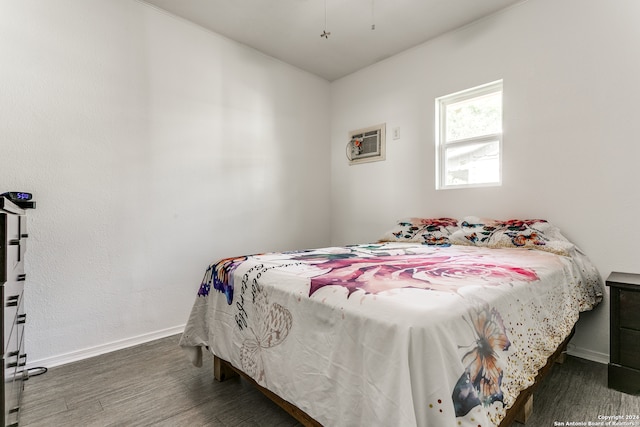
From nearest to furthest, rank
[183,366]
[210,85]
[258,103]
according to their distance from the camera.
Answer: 1. [183,366]
2. [210,85]
3. [258,103]

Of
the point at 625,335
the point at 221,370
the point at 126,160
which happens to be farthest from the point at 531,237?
the point at 126,160

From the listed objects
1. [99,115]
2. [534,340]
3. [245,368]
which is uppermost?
[99,115]

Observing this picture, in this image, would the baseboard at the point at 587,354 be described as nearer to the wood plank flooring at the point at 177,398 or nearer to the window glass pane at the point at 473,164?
the wood plank flooring at the point at 177,398

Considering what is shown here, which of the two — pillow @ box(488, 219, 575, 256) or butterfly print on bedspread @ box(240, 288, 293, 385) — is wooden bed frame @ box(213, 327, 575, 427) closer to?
butterfly print on bedspread @ box(240, 288, 293, 385)

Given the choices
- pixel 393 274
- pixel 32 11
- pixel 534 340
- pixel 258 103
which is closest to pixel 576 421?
pixel 534 340

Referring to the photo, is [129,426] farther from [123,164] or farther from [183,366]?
[123,164]

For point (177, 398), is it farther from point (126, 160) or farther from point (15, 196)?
point (126, 160)

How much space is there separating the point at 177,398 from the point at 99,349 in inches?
41.3

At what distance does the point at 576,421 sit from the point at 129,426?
2094 mm

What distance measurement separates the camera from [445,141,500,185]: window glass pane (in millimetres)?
→ 2758

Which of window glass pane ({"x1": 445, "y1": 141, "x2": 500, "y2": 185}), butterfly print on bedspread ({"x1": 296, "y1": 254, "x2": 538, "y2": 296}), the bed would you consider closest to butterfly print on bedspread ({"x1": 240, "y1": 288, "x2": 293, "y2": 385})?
the bed

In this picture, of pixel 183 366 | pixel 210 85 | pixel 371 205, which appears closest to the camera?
pixel 183 366

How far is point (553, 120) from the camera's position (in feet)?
7.73

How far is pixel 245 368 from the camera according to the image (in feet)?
4.93
